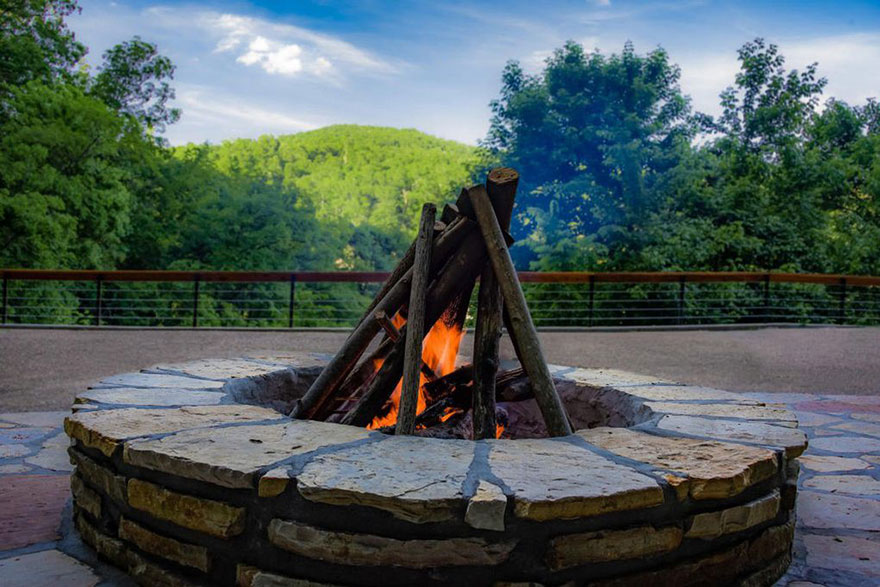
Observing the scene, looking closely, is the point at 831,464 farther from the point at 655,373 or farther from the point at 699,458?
the point at 655,373

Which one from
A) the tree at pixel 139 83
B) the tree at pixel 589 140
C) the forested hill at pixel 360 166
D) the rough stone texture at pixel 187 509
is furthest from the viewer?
the forested hill at pixel 360 166

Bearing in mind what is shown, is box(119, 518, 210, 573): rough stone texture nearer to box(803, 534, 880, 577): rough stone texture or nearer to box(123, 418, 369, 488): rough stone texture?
box(123, 418, 369, 488): rough stone texture

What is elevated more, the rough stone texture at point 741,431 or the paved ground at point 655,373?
the rough stone texture at point 741,431

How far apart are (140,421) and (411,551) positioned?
3.74 feet

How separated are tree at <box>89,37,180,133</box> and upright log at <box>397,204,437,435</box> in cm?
2220

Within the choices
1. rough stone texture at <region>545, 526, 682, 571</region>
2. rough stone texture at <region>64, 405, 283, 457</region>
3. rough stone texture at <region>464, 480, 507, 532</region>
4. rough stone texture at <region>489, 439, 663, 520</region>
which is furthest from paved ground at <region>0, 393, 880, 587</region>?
rough stone texture at <region>464, 480, 507, 532</region>

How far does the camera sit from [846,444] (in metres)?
3.73

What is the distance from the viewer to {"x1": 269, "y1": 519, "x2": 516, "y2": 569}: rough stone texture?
1578 millimetres

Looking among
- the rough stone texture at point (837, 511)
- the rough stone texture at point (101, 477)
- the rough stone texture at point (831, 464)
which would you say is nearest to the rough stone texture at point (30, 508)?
the rough stone texture at point (101, 477)

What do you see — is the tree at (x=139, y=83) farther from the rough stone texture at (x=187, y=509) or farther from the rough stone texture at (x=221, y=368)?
the rough stone texture at (x=187, y=509)

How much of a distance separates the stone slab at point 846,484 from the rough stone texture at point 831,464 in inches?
4.5

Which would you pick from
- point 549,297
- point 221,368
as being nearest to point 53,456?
point 221,368

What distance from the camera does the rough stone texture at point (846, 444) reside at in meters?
3.61

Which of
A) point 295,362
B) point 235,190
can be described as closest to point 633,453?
point 295,362
